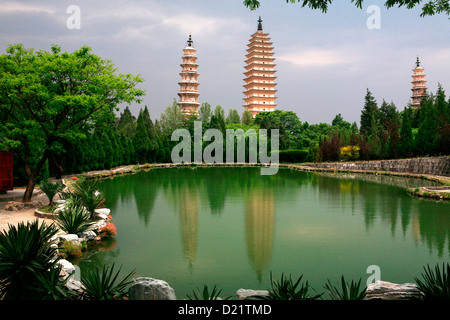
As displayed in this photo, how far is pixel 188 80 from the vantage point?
165ft

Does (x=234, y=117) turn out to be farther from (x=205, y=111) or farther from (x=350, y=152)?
(x=350, y=152)

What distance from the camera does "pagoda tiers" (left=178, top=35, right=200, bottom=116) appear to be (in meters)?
50.1

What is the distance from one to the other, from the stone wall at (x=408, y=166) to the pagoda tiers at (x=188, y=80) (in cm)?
2876

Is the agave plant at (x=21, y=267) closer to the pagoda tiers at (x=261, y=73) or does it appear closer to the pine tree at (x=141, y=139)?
the pine tree at (x=141, y=139)

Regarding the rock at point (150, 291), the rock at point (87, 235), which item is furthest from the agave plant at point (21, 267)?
the rock at point (87, 235)

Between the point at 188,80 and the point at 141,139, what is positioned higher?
the point at 188,80

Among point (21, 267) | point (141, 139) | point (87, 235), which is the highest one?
point (141, 139)

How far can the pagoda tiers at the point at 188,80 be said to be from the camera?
5006 cm

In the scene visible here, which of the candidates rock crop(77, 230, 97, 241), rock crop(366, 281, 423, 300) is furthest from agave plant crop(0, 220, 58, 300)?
rock crop(366, 281, 423, 300)

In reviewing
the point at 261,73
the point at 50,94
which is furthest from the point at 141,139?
the point at 261,73

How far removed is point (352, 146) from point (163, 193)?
1697cm

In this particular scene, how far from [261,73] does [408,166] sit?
4008cm

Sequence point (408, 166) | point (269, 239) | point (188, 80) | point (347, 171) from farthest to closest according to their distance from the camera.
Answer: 1. point (188, 80)
2. point (347, 171)
3. point (408, 166)
4. point (269, 239)
